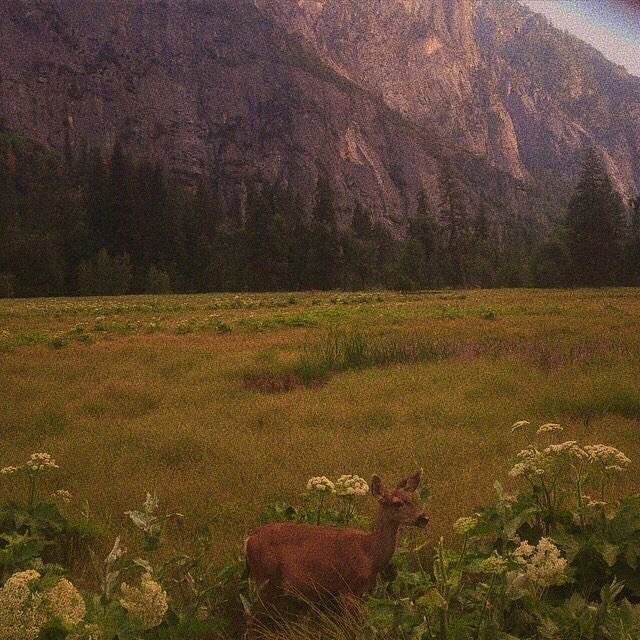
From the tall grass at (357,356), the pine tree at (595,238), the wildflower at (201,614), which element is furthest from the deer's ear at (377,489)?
the pine tree at (595,238)

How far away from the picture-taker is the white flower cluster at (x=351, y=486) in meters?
4.61

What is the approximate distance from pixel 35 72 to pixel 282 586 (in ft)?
743

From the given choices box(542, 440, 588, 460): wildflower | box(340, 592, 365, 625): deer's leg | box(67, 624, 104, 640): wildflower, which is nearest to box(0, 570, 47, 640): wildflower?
box(67, 624, 104, 640): wildflower

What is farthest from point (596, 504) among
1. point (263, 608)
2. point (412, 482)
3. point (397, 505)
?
point (263, 608)

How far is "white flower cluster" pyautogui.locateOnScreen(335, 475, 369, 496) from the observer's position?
4.61 meters

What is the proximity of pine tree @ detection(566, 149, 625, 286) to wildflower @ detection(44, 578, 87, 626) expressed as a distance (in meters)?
79.8

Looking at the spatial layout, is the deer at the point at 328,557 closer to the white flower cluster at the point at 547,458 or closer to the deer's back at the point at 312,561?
the deer's back at the point at 312,561

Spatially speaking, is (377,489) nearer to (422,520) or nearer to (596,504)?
(422,520)

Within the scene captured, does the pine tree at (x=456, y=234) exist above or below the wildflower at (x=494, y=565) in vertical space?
above

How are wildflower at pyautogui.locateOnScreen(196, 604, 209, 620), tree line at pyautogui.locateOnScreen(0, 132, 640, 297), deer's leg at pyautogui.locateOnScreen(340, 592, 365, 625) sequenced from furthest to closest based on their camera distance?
tree line at pyautogui.locateOnScreen(0, 132, 640, 297), deer's leg at pyautogui.locateOnScreen(340, 592, 365, 625), wildflower at pyautogui.locateOnScreen(196, 604, 209, 620)

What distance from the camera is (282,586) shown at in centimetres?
411

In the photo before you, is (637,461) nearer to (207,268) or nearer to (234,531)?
(234,531)

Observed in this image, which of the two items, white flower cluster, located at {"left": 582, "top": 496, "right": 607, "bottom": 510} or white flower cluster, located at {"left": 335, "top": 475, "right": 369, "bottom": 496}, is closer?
white flower cluster, located at {"left": 582, "top": 496, "right": 607, "bottom": 510}

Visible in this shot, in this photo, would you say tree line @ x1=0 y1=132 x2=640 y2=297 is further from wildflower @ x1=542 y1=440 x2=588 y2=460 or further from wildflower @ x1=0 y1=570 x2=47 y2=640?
wildflower @ x1=0 y1=570 x2=47 y2=640
